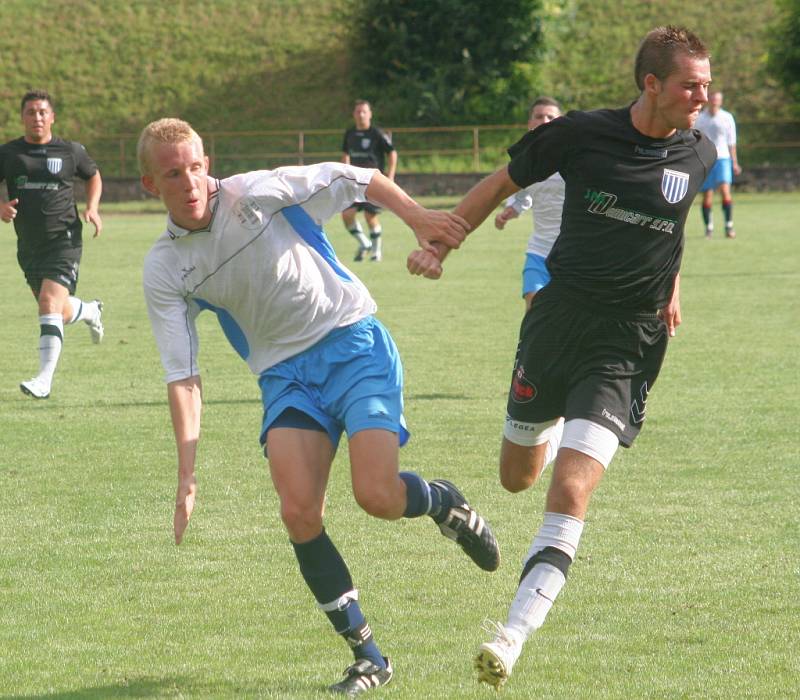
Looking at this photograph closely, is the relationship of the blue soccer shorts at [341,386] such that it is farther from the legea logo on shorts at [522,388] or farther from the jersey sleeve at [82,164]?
the jersey sleeve at [82,164]

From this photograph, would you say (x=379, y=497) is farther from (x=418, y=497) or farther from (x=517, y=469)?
(x=517, y=469)

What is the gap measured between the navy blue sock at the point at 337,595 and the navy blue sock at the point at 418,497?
396mm

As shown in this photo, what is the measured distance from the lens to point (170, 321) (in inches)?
183

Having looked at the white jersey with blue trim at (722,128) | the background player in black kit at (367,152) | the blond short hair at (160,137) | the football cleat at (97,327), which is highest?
the blond short hair at (160,137)

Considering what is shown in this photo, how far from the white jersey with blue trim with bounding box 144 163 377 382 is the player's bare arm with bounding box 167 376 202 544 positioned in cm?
6

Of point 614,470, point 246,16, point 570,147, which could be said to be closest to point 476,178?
point 246,16

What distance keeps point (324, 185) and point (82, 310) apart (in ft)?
23.9

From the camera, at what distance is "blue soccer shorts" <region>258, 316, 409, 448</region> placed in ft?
15.0

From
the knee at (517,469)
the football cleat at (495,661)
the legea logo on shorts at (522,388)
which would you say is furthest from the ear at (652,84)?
the football cleat at (495,661)

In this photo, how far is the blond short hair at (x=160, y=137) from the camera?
14.5 feet

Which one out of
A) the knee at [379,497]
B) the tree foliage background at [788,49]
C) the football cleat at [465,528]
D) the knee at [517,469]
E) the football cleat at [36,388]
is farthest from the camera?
the tree foliage background at [788,49]

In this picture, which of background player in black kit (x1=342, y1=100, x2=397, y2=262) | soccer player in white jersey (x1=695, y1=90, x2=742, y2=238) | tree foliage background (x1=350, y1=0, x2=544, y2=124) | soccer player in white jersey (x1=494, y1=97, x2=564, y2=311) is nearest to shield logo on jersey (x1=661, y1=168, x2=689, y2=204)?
soccer player in white jersey (x1=494, y1=97, x2=564, y2=311)

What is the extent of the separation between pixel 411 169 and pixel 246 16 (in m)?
12.1

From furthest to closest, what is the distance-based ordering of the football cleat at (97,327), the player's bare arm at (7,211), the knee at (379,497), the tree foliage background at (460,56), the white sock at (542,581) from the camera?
the tree foliage background at (460,56), the football cleat at (97,327), the player's bare arm at (7,211), the knee at (379,497), the white sock at (542,581)
